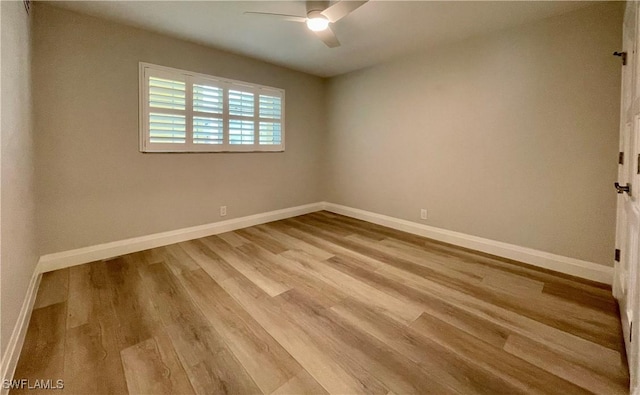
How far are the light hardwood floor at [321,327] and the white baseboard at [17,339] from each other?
0.14 feet

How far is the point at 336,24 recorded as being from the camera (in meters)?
2.62

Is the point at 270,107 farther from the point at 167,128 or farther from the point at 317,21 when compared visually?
the point at 317,21

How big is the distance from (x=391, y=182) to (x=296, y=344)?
2.78m

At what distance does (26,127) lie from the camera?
6.46ft

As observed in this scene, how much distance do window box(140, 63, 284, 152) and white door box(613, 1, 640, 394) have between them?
11.6 ft

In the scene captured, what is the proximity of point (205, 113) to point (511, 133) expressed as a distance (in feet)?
11.4

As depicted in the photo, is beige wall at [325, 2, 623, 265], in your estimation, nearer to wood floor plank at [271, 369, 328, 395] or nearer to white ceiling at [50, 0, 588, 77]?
white ceiling at [50, 0, 588, 77]

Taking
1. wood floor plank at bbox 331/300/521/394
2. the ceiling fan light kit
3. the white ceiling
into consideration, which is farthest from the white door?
the ceiling fan light kit

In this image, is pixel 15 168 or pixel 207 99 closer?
pixel 15 168

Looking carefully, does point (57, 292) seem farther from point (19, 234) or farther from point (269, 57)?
A: point (269, 57)

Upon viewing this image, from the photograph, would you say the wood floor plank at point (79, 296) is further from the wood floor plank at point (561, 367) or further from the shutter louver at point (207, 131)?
the wood floor plank at point (561, 367)

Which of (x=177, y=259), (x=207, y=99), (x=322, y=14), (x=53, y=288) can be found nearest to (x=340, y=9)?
(x=322, y=14)

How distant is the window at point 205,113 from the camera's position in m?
2.86

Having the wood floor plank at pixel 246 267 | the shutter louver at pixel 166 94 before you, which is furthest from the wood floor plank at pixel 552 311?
the shutter louver at pixel 166 94
